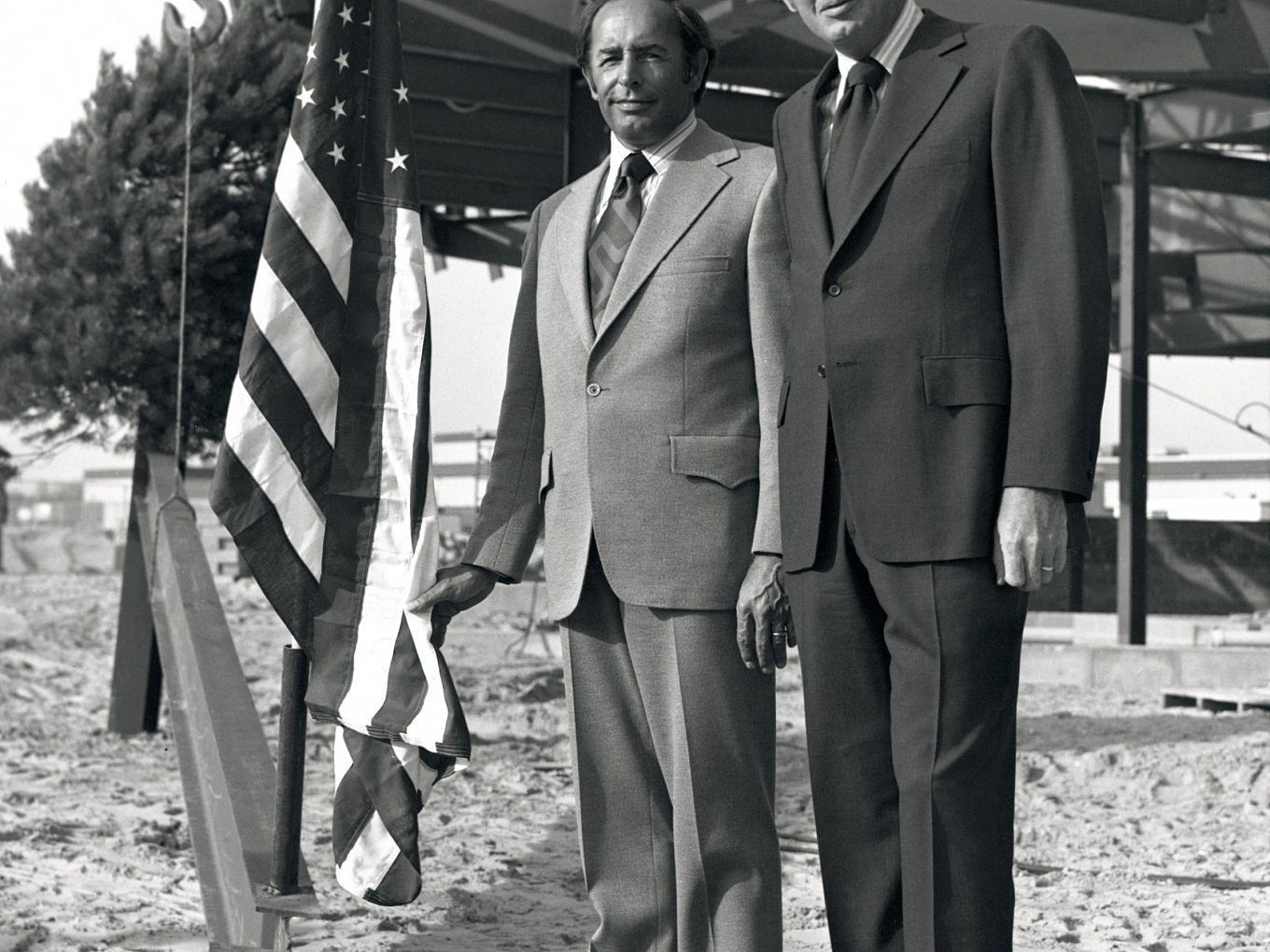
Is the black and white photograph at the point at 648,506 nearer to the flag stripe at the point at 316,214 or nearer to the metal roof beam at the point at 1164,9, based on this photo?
the flag stripe at the point at 316,214

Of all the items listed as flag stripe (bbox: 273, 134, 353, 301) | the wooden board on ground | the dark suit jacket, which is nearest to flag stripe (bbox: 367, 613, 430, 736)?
flag stripe (bbox: 273, 134, 353, 301)

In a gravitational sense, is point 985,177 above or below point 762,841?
above

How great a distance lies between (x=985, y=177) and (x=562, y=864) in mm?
3204

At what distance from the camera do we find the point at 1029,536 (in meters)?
2.10

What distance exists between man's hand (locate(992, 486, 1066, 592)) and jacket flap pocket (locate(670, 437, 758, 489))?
52 cm

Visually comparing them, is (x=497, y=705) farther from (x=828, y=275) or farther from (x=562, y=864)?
(x=828, y=275)

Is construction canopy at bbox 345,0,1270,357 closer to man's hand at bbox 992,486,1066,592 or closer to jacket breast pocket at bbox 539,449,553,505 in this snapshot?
jacket breast pocket at bbox 539,449,553,505

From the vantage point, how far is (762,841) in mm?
2541

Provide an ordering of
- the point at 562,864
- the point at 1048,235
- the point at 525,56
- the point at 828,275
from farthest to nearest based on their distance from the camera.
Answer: the point at 525,56, the point at 562,864, the point at 828,275, the point at 1048,235

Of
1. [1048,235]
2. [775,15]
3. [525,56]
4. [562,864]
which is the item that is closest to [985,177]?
[1048,235]

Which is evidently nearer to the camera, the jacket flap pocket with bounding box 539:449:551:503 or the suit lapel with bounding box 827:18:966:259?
the suit lapel with bounding box 827:18:966:259

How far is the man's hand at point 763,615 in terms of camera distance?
246 cm

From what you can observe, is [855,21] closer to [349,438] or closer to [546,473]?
[546,473]

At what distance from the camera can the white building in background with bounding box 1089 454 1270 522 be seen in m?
19.1
